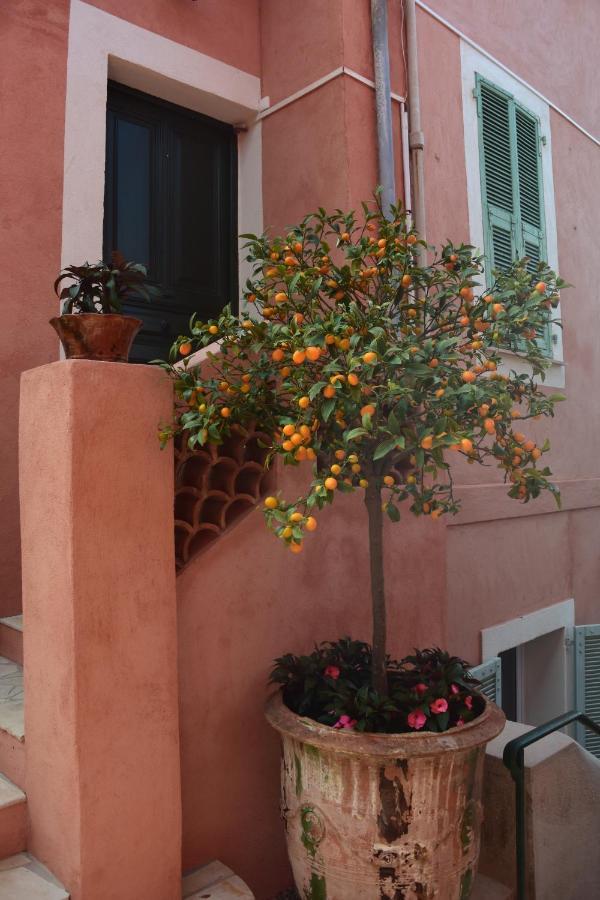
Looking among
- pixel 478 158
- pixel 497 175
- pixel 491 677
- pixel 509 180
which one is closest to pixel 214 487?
pixel 491 677

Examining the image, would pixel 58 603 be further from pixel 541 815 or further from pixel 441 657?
pixel 541 815

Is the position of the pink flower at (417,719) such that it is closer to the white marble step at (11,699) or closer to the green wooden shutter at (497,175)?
the white marble step at (11,699)

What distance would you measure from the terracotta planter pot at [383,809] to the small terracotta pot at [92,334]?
58.2 inches

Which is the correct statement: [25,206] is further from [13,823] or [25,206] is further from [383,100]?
[13,823]

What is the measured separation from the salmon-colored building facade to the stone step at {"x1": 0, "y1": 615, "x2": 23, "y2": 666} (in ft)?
0.54

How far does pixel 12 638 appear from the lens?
347 cm

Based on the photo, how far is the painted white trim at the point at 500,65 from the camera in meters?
5.13

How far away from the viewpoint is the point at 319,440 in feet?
8.01

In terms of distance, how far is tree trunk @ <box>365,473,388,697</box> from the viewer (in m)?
2.73

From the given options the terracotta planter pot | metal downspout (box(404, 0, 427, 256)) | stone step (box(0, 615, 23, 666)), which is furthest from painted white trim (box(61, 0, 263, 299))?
the terracotta planter pot

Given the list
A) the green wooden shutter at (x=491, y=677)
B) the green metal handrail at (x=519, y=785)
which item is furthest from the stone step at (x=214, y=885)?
the green wooden shutter at (x=491, y=677)

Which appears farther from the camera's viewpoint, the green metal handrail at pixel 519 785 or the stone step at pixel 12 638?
the stone step at pixel 12 638

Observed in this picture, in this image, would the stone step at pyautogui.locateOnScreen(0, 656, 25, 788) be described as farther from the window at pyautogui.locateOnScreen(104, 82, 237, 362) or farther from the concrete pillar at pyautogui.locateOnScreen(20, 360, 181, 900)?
the window at pyautogui.locateOnScreen(104, 82, 237, 362)

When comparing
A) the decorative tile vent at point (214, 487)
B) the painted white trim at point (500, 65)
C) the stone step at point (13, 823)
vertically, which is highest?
the painted white trim at point (500, 65)
